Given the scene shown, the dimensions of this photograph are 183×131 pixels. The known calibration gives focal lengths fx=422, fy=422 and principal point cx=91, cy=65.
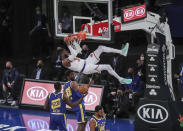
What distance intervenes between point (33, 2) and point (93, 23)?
9613 millimetres

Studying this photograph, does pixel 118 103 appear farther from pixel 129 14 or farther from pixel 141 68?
pixel 129 14

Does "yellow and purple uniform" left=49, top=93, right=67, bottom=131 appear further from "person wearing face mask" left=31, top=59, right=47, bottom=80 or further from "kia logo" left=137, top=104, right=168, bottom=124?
"person wearing face mask" left=31, top=59, right=47, bottom=80

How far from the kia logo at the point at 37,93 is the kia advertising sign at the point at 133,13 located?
236 inches

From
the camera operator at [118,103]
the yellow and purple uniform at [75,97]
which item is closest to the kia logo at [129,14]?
the yellow and purple uniform at [75,97]

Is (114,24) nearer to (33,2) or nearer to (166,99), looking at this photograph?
(166,99)

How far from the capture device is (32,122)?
14508mm

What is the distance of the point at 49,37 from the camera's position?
66.8 feet

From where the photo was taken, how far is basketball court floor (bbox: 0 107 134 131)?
44.8ft

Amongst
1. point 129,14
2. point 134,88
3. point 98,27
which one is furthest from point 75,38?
point 134,88

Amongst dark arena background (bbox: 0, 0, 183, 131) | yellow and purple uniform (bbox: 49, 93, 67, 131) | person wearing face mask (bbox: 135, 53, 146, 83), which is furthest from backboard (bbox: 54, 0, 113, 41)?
person wearing face mask (bbox: 135, 53, 146, 83)

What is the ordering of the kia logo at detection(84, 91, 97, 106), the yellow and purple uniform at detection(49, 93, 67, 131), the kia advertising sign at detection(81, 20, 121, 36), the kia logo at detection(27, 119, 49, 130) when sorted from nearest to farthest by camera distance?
the yellow and purple uniform at detection(49, 93, 67, 131) → the kia advertising sign at detection(81, 20, 121, 36) → the kia logo at detection(27, 119, 49, 130) → the kia logo at detection(84, 91, 97, 106)

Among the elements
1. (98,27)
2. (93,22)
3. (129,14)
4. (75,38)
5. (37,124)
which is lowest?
(37,124)

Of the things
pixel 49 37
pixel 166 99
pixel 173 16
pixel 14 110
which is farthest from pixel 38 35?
pixel 166 99

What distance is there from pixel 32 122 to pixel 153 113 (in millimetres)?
4891
